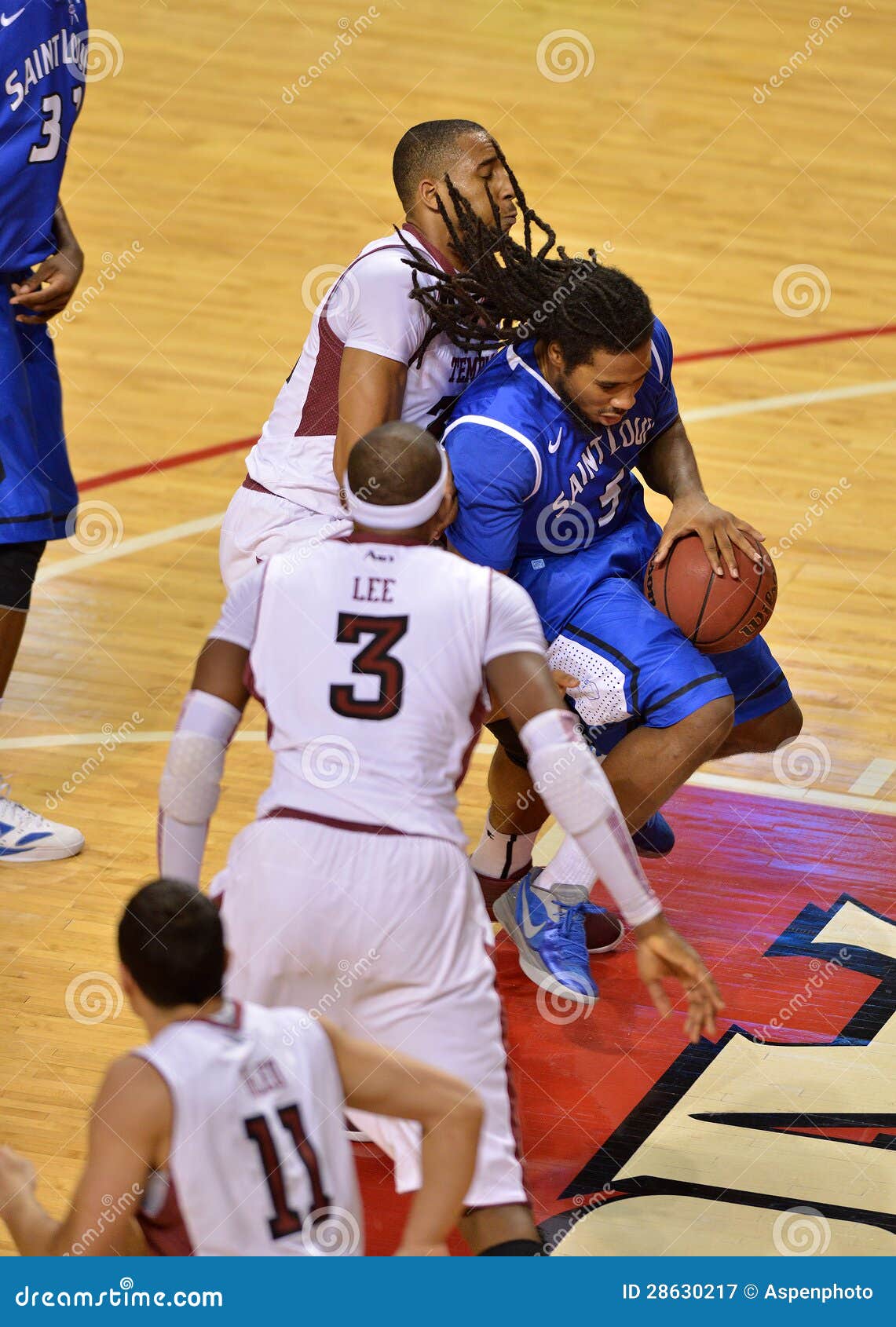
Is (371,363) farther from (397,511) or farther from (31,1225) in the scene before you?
(31,1225)

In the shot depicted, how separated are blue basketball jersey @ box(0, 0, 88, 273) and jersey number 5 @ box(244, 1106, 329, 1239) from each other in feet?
11.1

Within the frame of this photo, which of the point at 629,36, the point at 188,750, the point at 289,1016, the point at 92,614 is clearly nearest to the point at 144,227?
the point at 92,614

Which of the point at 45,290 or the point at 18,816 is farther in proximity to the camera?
the point at 18,816

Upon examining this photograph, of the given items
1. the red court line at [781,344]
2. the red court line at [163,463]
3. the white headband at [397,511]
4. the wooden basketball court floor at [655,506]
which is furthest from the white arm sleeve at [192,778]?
the red court line at [781,344]

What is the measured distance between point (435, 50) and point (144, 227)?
3.61 metres

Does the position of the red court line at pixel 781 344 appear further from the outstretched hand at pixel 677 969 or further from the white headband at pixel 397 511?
the outstretched hand at pixel 677 969

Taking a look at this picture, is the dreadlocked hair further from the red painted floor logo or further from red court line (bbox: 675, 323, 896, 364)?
red court line (bbox: 675, 323, 896, 364)

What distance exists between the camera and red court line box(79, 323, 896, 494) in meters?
7.84

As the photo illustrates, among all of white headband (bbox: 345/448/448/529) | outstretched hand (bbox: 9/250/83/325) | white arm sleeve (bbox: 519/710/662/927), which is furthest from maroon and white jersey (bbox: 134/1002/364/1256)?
outstretched hand (bbox: 9/250/83/325)

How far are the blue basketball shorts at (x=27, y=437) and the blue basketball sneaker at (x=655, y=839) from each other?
2038mm

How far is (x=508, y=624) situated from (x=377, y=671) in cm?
29

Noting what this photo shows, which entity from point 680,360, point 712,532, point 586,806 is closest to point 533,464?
point 712,532

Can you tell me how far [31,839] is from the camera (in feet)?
18.0
